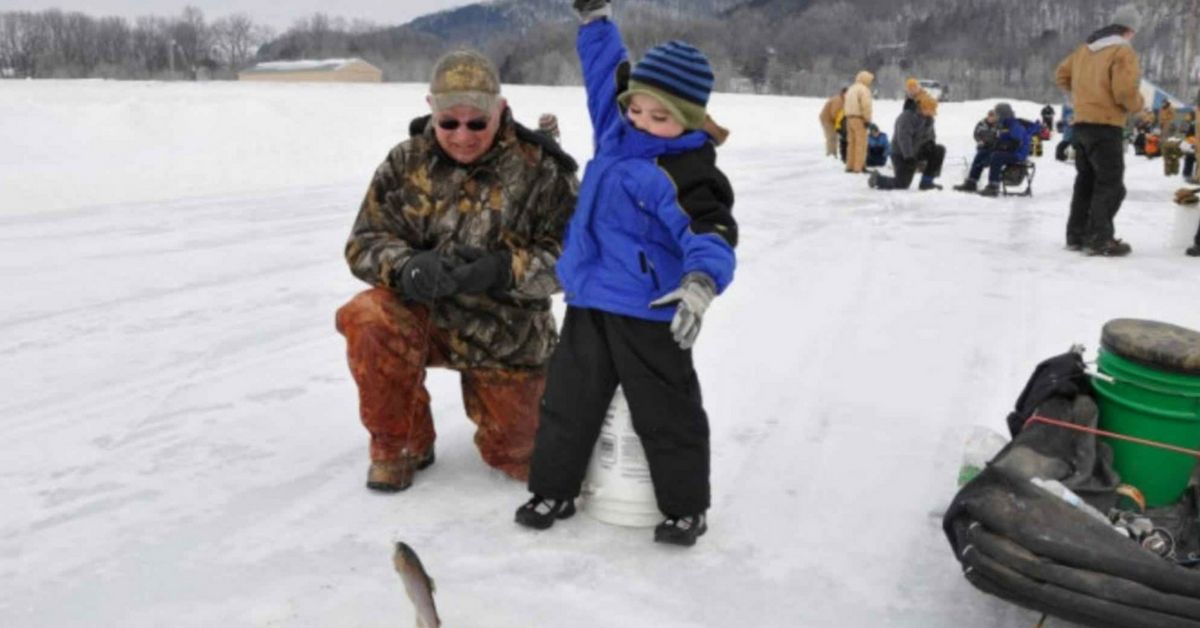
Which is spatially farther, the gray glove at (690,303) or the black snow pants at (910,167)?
the black snow pants at (910,167)

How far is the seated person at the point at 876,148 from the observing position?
51.0 feet

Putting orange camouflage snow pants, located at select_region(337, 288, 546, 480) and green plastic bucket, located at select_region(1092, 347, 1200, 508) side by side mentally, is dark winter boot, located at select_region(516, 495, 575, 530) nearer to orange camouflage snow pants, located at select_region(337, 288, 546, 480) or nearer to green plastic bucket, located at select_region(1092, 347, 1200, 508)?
orange camouflage snow pants, located at select_region(337, 288, 546, 480)

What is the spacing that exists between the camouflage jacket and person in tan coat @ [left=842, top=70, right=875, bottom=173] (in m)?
12.7

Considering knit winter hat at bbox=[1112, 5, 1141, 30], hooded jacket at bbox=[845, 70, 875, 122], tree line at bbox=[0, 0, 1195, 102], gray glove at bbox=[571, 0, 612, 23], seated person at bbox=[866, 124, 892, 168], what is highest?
tree line at bbox=[0, 0, 1195, 102]

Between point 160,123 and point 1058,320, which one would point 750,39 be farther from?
point 1058,320

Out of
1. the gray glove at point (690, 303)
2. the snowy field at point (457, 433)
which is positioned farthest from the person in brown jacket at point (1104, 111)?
the gray glove at point (690, 303)

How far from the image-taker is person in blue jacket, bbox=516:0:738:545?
8.83 feet

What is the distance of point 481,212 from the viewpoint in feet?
10.7

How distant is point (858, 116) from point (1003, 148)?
3.26m

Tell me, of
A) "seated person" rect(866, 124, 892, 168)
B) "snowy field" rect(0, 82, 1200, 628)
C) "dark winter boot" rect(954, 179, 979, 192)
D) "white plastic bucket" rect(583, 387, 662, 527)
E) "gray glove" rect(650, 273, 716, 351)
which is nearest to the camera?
"gray glove" rect(650, 273, 716, 351)

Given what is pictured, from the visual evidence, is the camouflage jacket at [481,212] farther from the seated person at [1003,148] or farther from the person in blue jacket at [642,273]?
the seated person at [1003,148]

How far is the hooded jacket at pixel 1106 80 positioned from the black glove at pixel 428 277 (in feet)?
20.1

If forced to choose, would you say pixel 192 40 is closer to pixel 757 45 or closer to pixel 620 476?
pixel 757 45

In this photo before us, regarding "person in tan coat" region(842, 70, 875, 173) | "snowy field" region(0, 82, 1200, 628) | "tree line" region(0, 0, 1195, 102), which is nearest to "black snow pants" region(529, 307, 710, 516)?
"snowy field" region(0, 82, 1200, 628)
